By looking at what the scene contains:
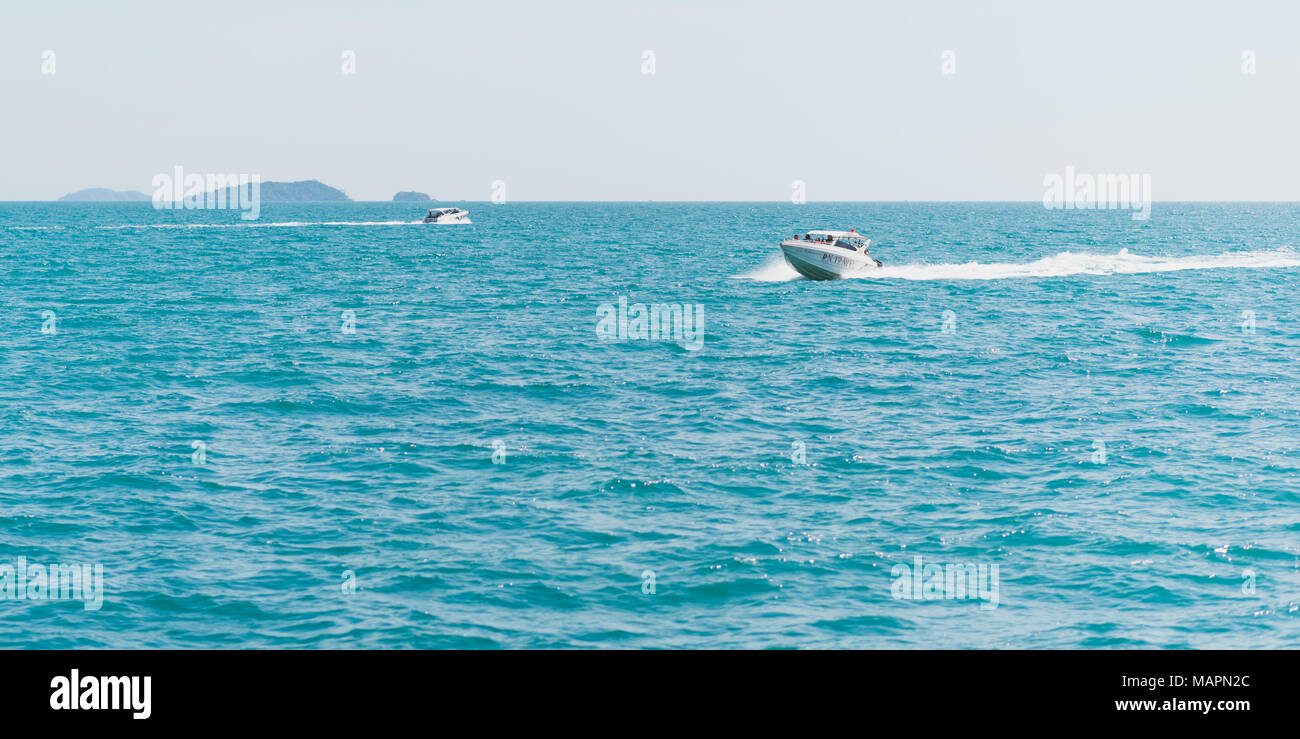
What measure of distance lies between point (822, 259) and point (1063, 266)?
31535 mm

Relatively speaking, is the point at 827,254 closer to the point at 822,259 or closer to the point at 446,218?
the point at 822,259

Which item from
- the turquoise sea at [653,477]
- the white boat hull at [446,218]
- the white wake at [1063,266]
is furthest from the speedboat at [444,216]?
the turquoise sea at [653,477]

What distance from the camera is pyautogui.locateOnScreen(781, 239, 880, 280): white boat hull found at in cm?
6369

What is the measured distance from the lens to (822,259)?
6394cm

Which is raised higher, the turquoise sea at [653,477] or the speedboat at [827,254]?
the speedboat at [827,254]

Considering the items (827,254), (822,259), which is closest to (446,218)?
(822,259)

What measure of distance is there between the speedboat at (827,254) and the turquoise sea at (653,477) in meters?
9.22

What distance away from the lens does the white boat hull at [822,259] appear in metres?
63.7

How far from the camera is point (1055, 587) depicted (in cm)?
1750

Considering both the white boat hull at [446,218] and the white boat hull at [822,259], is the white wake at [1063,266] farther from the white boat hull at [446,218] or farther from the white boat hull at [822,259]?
the white boat hull at [446,218]
